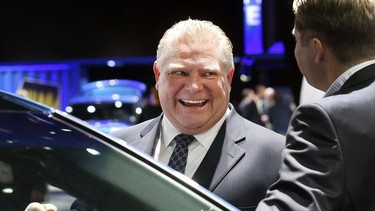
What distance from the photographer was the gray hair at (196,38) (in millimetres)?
2932

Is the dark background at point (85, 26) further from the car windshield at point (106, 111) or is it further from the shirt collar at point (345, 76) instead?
the shirt collar at point (345, 76)

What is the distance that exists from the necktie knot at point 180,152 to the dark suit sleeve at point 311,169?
0.90 m

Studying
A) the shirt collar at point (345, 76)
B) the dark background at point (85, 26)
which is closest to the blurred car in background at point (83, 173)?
the shirt collar at point (345, 76)

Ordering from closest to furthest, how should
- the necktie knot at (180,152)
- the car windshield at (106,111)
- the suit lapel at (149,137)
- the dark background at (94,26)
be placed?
the necktie knot at (180,152) < the suit lapel at (149,137) < the car windshield at (106,111) < the dark background at (94,26)

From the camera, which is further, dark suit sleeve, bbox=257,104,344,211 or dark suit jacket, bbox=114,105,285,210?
dark suit jacket, bbox=114,105,285,210

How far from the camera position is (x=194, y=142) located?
2.92 m

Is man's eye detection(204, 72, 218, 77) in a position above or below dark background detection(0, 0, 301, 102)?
above

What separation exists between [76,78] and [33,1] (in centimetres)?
496

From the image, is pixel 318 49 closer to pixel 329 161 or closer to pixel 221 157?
pixel 329 161

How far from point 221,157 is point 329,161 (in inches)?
37.6

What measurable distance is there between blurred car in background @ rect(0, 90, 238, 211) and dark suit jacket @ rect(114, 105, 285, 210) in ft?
2.48

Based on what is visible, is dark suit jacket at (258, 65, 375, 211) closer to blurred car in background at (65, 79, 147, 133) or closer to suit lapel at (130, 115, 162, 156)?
suit lapel at (130, 115, 162, 156)

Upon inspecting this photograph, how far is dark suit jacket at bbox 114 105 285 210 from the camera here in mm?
2715

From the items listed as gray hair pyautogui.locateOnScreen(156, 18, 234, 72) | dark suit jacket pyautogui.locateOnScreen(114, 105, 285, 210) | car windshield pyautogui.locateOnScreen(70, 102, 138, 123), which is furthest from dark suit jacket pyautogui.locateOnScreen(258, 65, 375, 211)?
car windshield pyautogui.locateOnScreen(70, 102, 138, 123)
